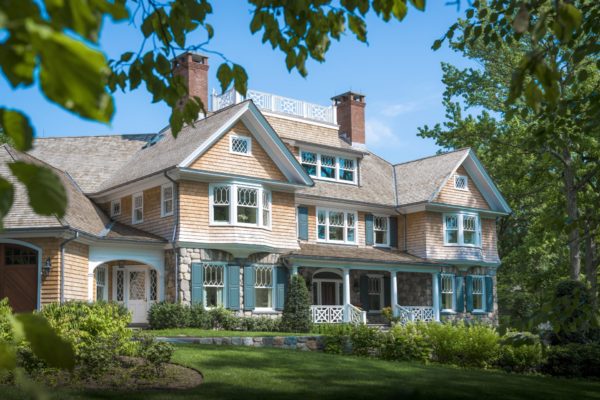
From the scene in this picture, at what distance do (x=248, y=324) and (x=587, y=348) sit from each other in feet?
39.0

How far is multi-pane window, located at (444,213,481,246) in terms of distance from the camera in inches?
1266

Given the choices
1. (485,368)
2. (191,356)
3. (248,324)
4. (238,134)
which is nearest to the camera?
(191,356)

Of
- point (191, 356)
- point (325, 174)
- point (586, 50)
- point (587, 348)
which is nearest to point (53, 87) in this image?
point (586, 50)

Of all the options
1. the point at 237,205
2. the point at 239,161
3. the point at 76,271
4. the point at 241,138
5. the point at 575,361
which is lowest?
the point at 575,361

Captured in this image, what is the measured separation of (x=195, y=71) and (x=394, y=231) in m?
11.4

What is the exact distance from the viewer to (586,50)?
6.73 meters

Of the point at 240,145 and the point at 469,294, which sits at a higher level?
the point at 240,145

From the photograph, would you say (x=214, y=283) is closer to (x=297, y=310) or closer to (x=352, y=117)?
(x=297, y=310)

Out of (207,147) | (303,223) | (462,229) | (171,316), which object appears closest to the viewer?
(171,316)

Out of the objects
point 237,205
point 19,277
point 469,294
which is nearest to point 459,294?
point 469,294

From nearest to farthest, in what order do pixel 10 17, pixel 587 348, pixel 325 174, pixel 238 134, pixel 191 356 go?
pixel 10 17
pixel 191 356
pixel 587 348
pixel 238 134
pixel 325 174

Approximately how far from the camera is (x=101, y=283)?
25.6 meters

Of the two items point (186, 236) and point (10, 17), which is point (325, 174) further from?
point (10, 17)

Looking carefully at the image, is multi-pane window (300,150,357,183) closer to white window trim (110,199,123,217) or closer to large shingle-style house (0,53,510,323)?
large shingle-style house (0,53,510,323)
